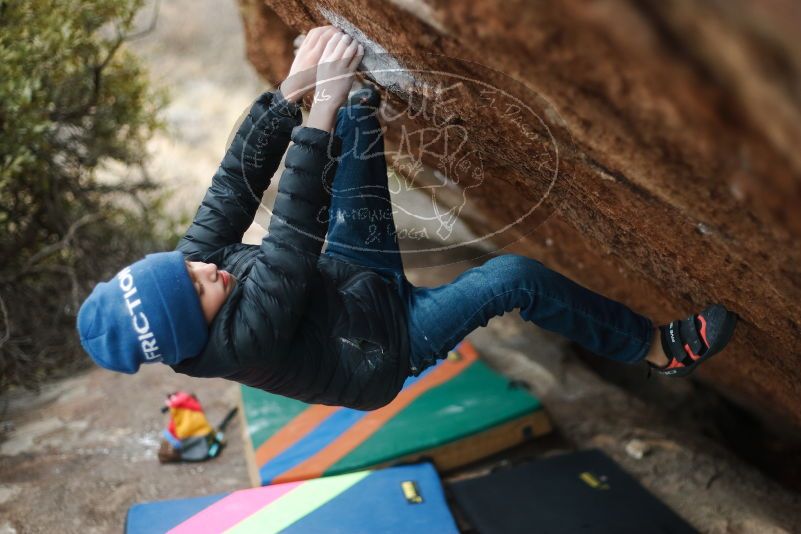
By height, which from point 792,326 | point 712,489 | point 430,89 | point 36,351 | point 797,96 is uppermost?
point 797,96

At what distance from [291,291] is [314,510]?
109 centimetres

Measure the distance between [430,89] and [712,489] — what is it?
207 cm

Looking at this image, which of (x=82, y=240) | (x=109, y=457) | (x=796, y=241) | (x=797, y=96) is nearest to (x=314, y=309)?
(x=796, y=241)

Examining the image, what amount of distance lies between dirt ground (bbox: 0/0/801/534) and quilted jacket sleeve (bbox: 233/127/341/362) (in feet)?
1.95

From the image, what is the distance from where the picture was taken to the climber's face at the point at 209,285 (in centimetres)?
182

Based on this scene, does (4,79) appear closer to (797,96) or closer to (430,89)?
(430,89)

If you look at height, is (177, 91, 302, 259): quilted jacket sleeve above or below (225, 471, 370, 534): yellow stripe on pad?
above

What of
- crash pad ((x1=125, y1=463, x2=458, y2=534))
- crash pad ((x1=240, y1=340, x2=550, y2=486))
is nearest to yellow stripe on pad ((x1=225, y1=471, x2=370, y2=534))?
crash pad ((x1=125, y1=463, x2=458, y2=534))

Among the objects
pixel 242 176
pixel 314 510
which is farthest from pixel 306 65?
pixel 314 510

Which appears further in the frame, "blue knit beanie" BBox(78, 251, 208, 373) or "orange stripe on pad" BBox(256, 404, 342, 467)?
"orange stripe on pad" BBox(256, 404, 342, 467)

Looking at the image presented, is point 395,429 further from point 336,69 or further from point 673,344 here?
point 336,69

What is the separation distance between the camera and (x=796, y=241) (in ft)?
4.19

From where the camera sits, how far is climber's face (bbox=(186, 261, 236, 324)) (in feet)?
5.98

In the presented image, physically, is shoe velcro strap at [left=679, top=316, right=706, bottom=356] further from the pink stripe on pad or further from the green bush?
the green bush
